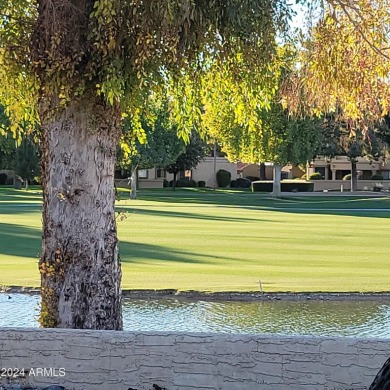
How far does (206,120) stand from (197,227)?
19721 millimetres

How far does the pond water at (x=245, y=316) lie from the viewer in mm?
10742

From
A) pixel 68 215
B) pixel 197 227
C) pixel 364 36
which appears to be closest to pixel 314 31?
pixel 364 36

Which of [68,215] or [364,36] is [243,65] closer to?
[364,36]

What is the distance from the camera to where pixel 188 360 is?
615 cm

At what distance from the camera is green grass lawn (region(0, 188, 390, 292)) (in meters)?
15.0

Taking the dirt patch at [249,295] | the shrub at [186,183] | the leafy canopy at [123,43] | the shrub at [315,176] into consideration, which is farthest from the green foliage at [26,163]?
the leafy canopy at [123,43]

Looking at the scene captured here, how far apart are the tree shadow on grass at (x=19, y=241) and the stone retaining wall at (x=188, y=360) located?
1294cm

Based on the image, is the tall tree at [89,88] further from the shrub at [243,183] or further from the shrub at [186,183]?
the shrub at [243,183]

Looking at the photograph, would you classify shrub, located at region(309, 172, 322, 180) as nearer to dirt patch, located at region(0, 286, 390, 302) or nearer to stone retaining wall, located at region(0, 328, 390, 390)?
dirt patch, located at region(0, 286, 390, 302)

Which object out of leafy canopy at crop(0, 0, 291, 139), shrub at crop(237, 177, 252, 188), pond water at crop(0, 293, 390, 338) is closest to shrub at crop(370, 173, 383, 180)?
shrub at crop(237, 177, 252, 188)

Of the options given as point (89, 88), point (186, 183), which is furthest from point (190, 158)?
point (89, 88)

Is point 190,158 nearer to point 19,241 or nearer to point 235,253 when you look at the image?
point 19,241

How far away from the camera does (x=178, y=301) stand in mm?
13023

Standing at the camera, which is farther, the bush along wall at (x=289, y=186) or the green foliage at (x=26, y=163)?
the bush along wall at (x=289, y=186)
